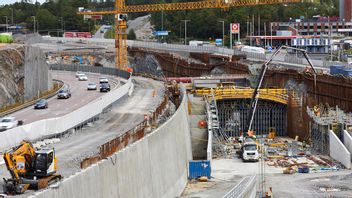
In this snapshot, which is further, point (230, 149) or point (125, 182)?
point (230, 149)

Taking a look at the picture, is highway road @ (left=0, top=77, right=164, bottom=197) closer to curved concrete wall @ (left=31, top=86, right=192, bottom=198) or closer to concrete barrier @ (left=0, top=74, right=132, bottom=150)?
concrete barrier @ (left=0, top=74, right=132, bottom=150)

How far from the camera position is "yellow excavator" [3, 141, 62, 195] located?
1184 inches

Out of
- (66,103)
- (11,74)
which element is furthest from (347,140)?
(11,74)

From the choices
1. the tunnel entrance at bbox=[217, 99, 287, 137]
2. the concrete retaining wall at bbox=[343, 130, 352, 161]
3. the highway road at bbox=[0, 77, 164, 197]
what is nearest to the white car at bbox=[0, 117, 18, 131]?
the highway road at bbox=[0, 77, 164, 197]

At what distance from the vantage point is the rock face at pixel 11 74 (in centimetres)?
6944

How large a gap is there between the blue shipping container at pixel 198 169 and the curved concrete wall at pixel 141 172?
52 centimetres

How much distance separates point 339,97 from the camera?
7488 centimetres

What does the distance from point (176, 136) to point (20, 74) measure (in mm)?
28533

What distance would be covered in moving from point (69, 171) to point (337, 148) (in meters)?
30.6

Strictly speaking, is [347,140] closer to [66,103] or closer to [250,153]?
[250,153]

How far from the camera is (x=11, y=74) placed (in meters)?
72.4

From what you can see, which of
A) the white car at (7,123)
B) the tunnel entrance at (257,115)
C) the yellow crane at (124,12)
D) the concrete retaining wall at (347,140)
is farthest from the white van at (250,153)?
the yellow crane at (124,12)

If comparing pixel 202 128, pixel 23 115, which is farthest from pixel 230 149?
pixel 23 115

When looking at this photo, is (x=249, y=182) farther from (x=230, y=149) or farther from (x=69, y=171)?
(x=230, y=149)
